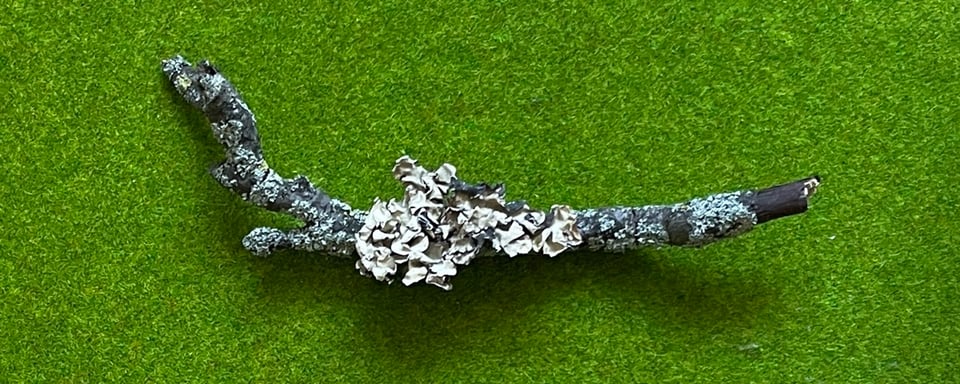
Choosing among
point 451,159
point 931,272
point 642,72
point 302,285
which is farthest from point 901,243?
point 302,285

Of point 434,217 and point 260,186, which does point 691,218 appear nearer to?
point 434,217

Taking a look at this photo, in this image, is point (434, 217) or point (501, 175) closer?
point (434, 217)

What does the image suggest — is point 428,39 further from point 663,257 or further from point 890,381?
point 890,381

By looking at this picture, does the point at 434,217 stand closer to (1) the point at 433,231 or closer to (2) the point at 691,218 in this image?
(1) the point at 433,231

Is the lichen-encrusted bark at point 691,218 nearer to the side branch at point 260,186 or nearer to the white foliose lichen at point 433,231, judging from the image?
the white foliose lichen at point 433,231

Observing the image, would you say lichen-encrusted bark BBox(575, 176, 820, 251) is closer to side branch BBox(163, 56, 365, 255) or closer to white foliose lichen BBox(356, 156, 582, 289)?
white foliose lichen BBox(356, 156, 582, 289)

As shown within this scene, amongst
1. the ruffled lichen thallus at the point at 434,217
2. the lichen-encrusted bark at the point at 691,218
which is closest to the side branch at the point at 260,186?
the ruffled lichen thallus at the point at 434,217

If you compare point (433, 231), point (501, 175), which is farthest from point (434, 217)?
point (501, 175)
